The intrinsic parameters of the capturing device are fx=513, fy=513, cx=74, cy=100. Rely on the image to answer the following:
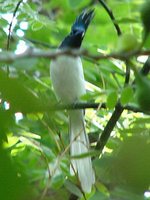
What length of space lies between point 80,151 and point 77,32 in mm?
878

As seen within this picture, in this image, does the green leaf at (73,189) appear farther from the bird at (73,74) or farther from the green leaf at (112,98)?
the bird at (73,74)

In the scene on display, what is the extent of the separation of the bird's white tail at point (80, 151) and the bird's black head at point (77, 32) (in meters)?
0.37

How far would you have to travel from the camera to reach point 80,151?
1.97 metres

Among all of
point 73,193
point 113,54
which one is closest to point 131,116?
point 73,193

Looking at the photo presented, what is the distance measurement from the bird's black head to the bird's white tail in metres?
Result: 0.37

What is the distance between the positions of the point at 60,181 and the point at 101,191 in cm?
28

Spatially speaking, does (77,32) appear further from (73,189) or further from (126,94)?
(126,94)

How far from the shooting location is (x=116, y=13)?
188 cm

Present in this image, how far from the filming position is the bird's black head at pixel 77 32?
2495 millimetres

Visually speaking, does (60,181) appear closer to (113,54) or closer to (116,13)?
(116,13)

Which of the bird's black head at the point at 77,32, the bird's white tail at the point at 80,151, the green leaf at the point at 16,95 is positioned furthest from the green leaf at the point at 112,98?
the bird's black head at the point at 77,32

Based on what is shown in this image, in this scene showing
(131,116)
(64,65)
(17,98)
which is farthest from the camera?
(64,65)

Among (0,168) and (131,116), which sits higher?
(0,168)

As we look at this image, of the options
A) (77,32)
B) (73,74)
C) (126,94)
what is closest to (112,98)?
(126,94)
